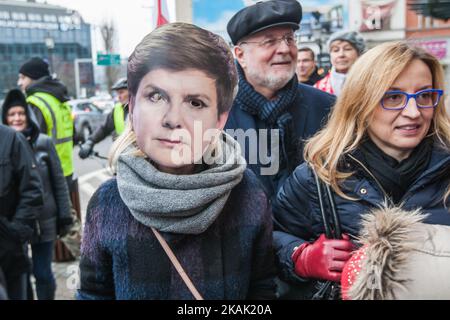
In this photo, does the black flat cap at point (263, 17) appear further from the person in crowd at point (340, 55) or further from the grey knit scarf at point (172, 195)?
the grey knit scarf at point (172, 195)

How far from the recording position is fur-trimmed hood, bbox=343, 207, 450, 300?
3.81ft

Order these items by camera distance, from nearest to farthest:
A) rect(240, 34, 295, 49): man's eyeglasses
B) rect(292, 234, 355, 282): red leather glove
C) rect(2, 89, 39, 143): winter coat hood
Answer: rect(292, 234, 355, 282): red leather glove < rect(240, 34, 295, 49): man's eyeglasses < rect(2, 89, 39, 143): winter coat hood

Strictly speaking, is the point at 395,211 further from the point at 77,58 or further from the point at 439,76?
the point at 77,58

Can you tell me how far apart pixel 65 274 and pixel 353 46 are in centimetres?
306

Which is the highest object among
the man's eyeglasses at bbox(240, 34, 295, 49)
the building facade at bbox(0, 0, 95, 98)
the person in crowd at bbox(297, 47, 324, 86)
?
the building facade at bbox(0, 0, 95, 98)

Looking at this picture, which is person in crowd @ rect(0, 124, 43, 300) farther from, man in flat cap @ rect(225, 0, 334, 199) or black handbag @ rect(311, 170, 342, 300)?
black handbag @ rect(311, 170, 342, 300)

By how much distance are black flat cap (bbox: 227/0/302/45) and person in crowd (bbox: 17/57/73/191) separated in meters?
2.57

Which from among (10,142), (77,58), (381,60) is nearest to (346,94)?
(381,60)

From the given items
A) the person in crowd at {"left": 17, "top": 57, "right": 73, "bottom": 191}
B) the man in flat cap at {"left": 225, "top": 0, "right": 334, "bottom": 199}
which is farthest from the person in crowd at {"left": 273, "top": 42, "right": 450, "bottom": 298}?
the person in crowd at {"left": 17, "top": 57, "right": 73, "bottom": 191}

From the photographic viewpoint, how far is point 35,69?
3.77 meters

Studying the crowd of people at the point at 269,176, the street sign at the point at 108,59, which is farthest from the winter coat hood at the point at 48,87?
the crowd of people at the point at 269,176

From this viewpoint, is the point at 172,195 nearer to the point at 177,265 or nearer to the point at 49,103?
the point at 177,265
